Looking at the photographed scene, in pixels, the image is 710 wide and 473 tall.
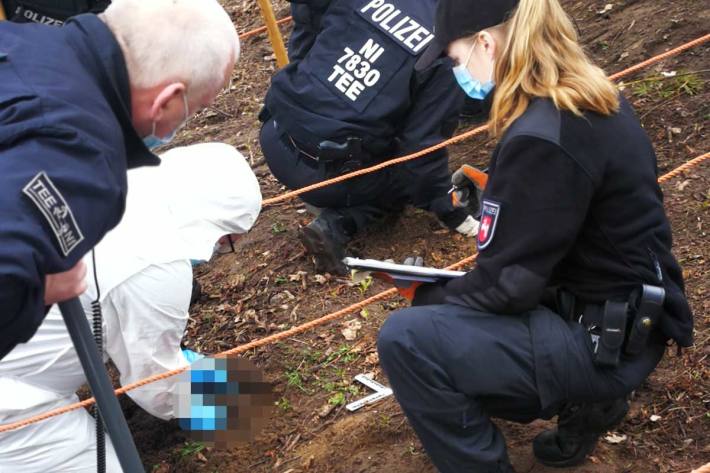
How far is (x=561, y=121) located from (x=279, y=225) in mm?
3015

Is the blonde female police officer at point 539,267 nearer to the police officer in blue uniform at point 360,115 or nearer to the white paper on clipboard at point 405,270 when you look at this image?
the white paper on clipboard at point 405,270

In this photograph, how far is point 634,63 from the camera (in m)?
5.52

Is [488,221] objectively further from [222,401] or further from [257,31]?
Answer: [257,31]

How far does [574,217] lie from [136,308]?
5.07ft

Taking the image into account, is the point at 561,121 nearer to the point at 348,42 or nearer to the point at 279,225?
the point at 348,42

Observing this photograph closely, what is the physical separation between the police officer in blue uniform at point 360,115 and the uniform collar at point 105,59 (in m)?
2.55

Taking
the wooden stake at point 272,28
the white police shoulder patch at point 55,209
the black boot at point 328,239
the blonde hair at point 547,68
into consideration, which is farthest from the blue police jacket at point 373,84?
the white police shoulder patch at point 55,209

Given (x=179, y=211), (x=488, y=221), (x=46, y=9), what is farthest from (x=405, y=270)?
(x=46, y=9)

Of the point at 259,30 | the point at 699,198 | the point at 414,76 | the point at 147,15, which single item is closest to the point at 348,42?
the point at 414,76

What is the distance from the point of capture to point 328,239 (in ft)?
15.5

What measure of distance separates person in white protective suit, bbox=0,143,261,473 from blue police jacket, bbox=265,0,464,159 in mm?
1140

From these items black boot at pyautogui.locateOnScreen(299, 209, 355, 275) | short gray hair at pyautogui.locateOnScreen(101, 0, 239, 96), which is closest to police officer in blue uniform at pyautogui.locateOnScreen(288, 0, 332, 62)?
black boot at pyautogui.locateOnScreen(299, 209, 355, 275)

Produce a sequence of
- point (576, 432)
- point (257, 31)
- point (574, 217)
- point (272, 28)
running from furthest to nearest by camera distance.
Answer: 1. point (257, 31)
2. point (272, 28)
3. point (576, 432)
4. point (574, 217)

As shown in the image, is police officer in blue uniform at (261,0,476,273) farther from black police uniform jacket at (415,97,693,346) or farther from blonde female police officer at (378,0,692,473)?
black police uniform jacket at (415,97,693,346)
